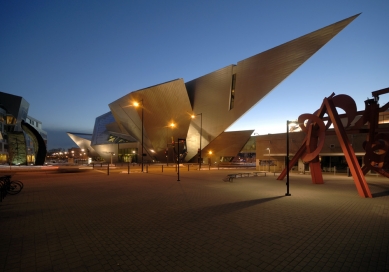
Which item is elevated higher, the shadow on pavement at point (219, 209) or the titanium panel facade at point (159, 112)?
the titanium panel facade at point (159, 112)

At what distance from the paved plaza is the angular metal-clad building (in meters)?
18.0

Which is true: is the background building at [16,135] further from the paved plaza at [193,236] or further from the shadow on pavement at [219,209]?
the shadow on pavement at [219,209]

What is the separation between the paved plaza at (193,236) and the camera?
4039 mm

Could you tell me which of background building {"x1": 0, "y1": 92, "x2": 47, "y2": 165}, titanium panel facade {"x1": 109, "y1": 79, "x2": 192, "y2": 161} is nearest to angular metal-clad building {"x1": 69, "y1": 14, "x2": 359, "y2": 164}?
titanium panel facade {"x1": 109, "y1": 79, "x2": 192, "y2": 161}

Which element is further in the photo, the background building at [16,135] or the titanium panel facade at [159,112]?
the titanium panel facade at [159,112]

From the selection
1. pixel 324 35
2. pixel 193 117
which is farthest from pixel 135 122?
pixel 324 35

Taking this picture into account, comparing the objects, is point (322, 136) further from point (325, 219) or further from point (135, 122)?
point (135, 122)

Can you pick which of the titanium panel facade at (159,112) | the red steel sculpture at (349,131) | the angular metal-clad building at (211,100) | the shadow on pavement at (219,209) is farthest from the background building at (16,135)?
the red steel sculpture at (349,131)

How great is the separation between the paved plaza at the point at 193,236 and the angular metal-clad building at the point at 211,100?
707 inches

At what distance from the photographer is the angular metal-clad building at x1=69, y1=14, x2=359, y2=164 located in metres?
23.6

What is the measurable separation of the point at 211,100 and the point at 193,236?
29.9m

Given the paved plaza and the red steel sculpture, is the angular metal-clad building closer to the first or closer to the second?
the red steel sculpture

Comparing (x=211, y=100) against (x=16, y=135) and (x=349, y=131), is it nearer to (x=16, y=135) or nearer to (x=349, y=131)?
(x=349, y=131)

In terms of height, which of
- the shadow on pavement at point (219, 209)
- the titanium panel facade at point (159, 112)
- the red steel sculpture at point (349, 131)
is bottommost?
the shadow on pavement at point (219, 209)
